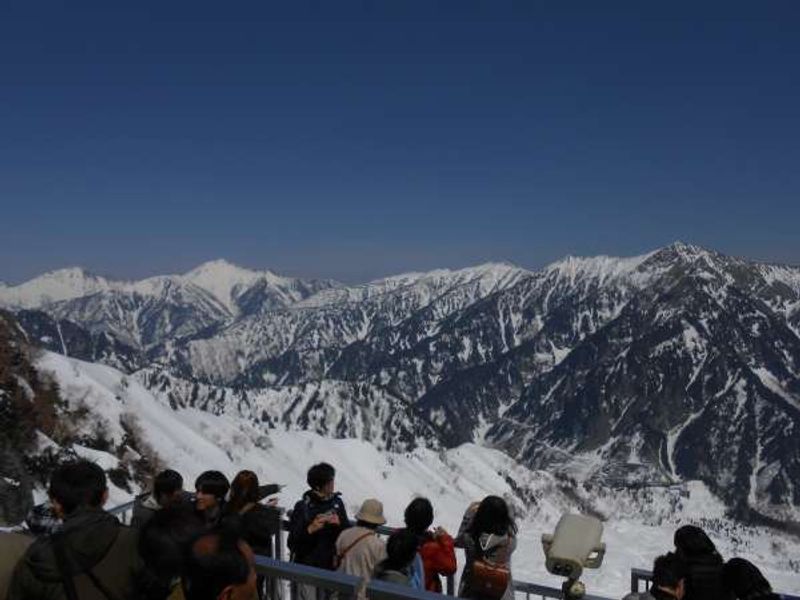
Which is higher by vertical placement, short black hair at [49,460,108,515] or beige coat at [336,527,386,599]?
→ short black hair at [49,460,108,515]

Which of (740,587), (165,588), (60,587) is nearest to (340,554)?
(165,588)

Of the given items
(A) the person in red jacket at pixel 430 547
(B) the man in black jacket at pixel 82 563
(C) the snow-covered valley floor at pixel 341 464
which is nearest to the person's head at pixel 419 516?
(A) the person in red jacket at pixel 430 547

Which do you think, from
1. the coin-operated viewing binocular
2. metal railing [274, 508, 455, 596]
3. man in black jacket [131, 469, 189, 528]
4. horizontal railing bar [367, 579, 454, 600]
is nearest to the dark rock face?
metal railing [274, 508, 455, 596]

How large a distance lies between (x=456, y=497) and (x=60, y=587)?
152 m

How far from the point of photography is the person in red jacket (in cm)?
804

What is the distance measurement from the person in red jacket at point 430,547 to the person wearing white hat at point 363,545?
38 cm

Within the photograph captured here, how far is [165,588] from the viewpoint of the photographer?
5414 mm

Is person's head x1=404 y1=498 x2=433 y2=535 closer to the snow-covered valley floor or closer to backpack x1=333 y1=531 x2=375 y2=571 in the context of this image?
backpack x1=333 y1=531 x2=375 y2=571

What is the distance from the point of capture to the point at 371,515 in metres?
8.22

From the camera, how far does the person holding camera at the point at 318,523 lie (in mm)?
8773

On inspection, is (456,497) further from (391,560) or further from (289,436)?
(391,560)

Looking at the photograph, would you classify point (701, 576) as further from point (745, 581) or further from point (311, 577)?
point (311, 577)

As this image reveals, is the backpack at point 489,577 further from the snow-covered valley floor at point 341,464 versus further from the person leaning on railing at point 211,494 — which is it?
the snow-covered valley floor at point 341,464

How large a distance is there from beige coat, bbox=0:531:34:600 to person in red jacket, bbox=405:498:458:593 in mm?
3926
